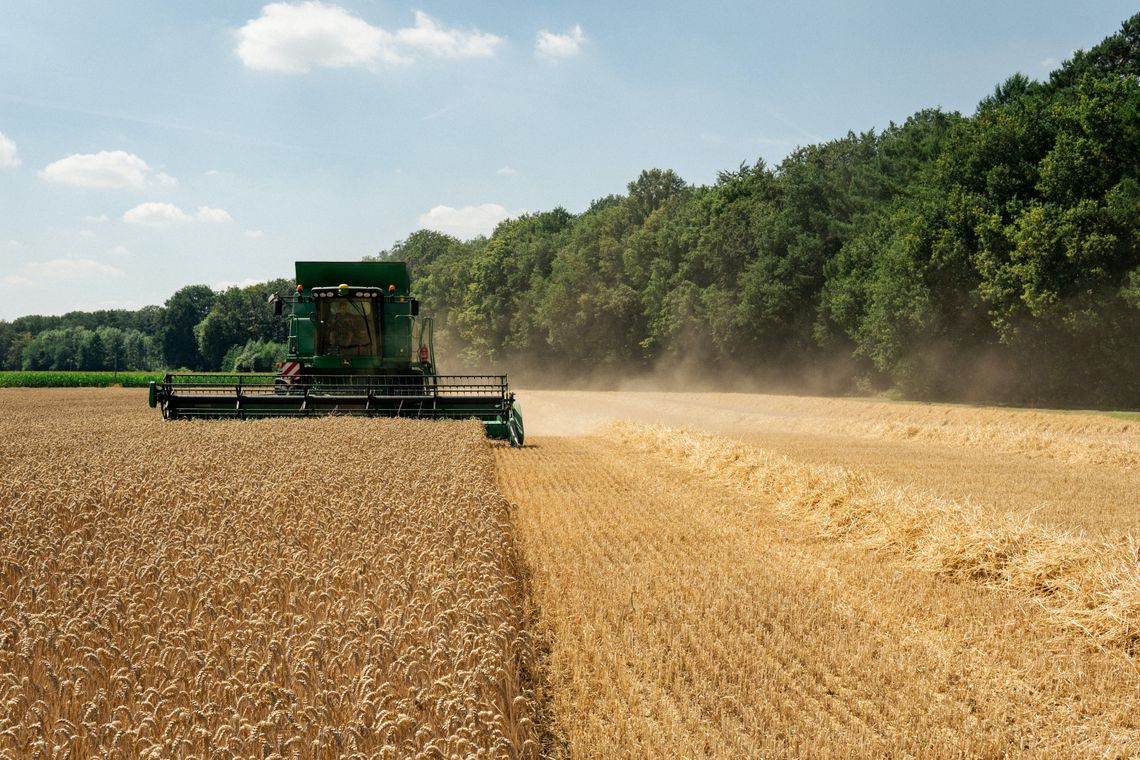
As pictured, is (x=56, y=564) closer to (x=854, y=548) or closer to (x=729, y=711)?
(x=729, y=711)

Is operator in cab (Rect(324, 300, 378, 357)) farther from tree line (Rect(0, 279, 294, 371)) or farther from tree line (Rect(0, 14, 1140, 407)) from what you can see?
tree line (Rect(0, 279, 294, 371))

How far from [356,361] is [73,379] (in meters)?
61.0

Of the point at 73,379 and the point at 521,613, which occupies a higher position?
the point at 73,379

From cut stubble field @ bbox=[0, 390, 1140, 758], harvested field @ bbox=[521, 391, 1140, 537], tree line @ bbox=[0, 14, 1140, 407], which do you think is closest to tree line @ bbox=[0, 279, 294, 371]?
tree line @ bbox=[0, 14, 1140, 407]

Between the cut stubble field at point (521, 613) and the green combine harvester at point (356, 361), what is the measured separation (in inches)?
188

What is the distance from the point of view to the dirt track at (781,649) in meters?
5.03

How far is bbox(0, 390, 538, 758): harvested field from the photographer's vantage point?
3.43 metres

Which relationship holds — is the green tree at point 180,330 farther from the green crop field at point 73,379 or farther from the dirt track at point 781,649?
the dirt track at point 781,649

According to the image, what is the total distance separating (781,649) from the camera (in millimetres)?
6371

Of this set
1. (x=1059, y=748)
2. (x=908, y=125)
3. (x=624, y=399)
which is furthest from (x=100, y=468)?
(x=908, y=125)

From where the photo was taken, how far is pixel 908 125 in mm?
48188

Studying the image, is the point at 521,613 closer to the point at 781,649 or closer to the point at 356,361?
the point at 781,649

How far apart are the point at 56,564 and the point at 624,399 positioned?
37.7 meters

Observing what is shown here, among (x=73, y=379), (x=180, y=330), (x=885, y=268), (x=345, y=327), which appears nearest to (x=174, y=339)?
(x=180, y=330)
